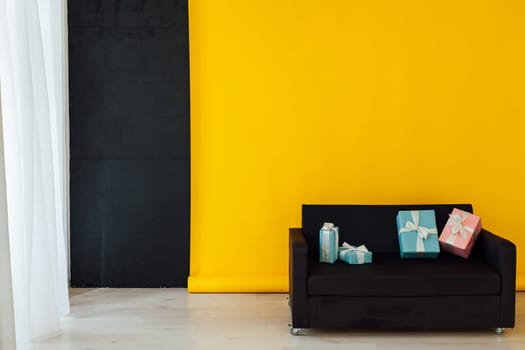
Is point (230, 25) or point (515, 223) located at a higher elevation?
point (230, 25)

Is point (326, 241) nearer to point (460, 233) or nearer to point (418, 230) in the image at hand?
point (418, 230)

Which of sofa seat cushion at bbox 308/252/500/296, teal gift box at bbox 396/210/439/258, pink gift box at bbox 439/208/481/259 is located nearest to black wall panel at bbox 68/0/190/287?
sofa seat cushion at bbox 308/252/500/296

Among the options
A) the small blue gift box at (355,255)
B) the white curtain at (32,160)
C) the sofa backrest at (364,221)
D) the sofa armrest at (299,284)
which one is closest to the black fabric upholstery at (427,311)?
the sofa armrest at (299,284)

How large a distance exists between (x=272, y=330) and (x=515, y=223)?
82.6 inches

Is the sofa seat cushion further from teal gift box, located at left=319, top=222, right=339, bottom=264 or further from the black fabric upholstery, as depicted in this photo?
teal gift box, located at left=319, top=222, right=339, bottom=264

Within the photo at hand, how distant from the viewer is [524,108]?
4.58 metres

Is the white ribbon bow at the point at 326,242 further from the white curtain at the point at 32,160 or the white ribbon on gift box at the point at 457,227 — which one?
the white curtain at the point at 32,160

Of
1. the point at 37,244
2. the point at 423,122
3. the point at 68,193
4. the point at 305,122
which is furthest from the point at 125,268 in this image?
the point at 423,122

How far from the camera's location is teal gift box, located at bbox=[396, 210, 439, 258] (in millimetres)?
4031

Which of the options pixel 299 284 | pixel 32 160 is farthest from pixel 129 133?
pixel 299 284

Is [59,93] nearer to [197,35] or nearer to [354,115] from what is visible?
[197,35]

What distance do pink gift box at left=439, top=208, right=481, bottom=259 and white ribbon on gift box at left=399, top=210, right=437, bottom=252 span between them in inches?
3.6

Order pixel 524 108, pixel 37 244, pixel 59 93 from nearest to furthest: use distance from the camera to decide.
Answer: pixel 37 244, pixel 59 93, pixel 524 108

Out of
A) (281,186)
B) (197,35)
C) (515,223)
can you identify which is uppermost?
(197,35)
